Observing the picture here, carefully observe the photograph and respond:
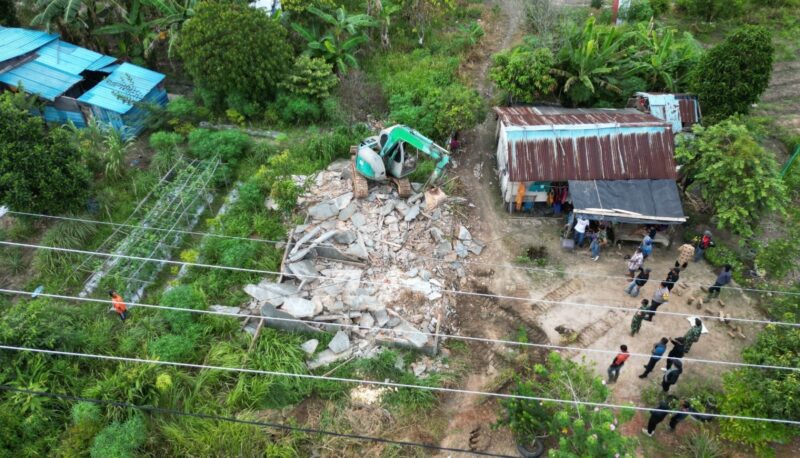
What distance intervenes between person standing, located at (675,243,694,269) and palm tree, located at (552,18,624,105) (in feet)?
23.4

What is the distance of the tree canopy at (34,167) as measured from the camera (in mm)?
14336

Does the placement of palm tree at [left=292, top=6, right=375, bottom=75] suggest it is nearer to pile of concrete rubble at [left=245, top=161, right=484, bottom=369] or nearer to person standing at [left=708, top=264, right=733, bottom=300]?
pile of concrete rubble at [left=245, top=161, right=484, bottom=369]

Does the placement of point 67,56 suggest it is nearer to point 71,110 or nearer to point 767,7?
point 71,110

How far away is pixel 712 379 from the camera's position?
1232cm

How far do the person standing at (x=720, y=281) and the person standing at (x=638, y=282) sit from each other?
183 centimetres

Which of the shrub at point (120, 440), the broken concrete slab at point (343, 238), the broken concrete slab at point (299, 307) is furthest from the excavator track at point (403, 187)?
the shrub at point (120, 440)

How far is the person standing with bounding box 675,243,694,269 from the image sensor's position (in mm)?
14387

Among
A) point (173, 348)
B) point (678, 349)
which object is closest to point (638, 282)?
point (678, 349)

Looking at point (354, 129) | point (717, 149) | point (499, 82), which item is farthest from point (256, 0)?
point (717, 149)

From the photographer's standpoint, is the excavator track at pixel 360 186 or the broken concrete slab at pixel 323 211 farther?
the excavator track at pixel 360 186

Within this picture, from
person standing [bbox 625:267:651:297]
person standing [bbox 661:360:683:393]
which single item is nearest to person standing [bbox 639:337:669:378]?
person standing [bbox 661:360:683:393]

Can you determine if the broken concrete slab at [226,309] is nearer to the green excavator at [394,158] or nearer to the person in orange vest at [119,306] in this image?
the person in orange vest at [119,306]

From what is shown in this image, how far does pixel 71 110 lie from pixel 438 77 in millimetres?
15358

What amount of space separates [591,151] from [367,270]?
8.57m
